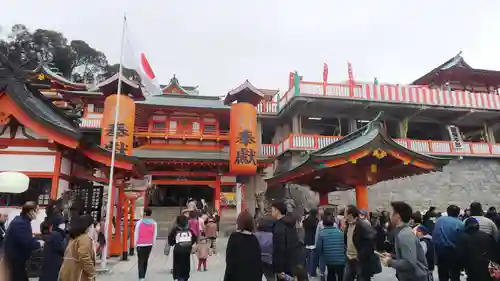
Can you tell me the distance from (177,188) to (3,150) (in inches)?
641

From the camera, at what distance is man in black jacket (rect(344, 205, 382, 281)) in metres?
5.71

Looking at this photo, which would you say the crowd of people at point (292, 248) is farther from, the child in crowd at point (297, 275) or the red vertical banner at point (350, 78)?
the red vertical banner at point (350, 78)

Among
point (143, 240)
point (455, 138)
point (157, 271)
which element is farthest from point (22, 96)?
point (455, 138)

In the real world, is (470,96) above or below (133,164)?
above

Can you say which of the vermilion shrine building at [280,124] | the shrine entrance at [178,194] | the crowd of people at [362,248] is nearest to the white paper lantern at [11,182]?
the crowd of people at [362,248]

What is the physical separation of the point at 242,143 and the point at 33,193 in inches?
427

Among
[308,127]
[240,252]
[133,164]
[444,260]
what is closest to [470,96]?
[308,127]

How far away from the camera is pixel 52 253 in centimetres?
499

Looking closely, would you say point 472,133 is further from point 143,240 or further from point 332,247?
point 143,240

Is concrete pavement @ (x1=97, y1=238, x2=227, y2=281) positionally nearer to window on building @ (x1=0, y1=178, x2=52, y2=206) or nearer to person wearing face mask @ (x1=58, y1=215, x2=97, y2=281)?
window on building @ (x1=0, y1=178, x2=52, y2=206)

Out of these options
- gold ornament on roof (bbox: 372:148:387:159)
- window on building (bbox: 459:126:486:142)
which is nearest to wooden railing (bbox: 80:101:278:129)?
gold ornament on roof (bbox: 372:148:387:159)

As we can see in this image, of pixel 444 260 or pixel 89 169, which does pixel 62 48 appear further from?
pixel 444 260

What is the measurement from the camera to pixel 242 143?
59.4 feet

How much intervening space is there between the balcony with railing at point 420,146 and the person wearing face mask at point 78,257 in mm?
16624
